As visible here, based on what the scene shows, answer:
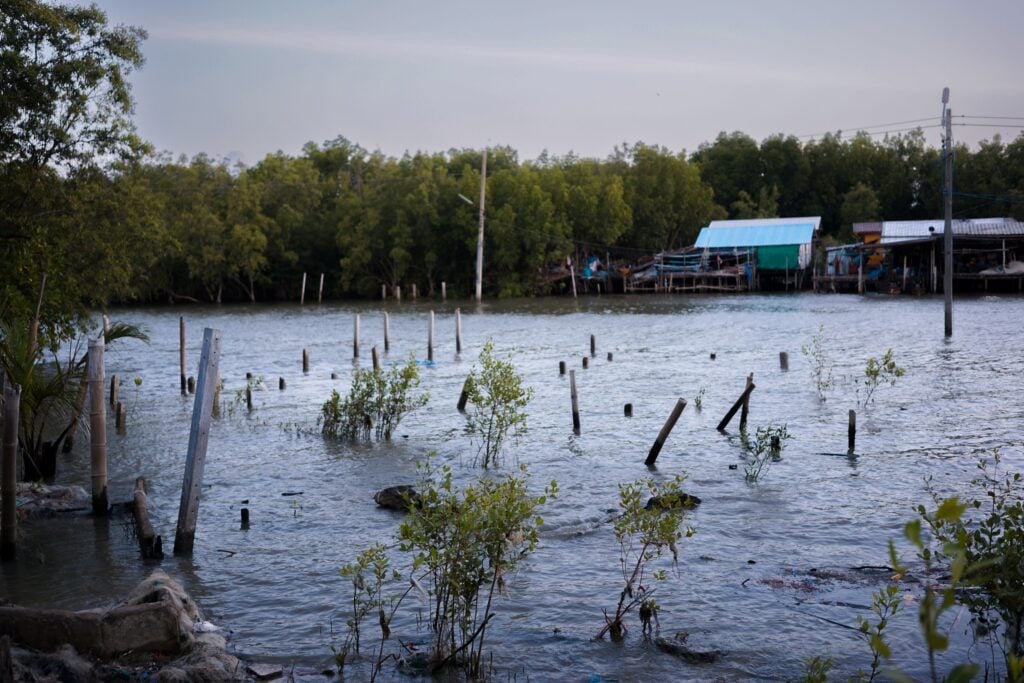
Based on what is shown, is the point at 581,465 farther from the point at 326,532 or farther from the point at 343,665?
the point at 343,665

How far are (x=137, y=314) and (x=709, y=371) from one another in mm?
45035

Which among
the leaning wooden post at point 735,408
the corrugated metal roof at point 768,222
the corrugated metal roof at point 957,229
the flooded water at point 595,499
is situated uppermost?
the corrugated metal roof at point 768,222

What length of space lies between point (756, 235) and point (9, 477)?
6256 cm

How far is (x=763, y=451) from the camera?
49.0 feet

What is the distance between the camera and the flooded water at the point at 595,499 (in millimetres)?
8156

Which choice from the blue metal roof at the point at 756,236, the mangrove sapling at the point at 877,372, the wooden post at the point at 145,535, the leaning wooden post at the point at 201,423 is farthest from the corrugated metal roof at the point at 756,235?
the wooden post at the point at 145,535

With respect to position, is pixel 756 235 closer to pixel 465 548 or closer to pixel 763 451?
pixel 763 451

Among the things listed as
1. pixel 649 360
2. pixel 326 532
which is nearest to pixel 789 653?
pixel 326 532

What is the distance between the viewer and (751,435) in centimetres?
1642

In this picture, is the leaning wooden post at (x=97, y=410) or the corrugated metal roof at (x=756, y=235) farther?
the corrugated metal roof at (x=756, y=235)

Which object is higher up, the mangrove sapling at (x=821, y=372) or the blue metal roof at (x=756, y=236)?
the blue metal roof at (x=756, y=236)

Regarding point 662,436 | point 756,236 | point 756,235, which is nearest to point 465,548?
point 662,436

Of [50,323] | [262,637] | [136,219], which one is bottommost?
[262,637]

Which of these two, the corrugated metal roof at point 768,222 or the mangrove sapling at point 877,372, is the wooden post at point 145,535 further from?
the corrugated metal roof at point 768,222
